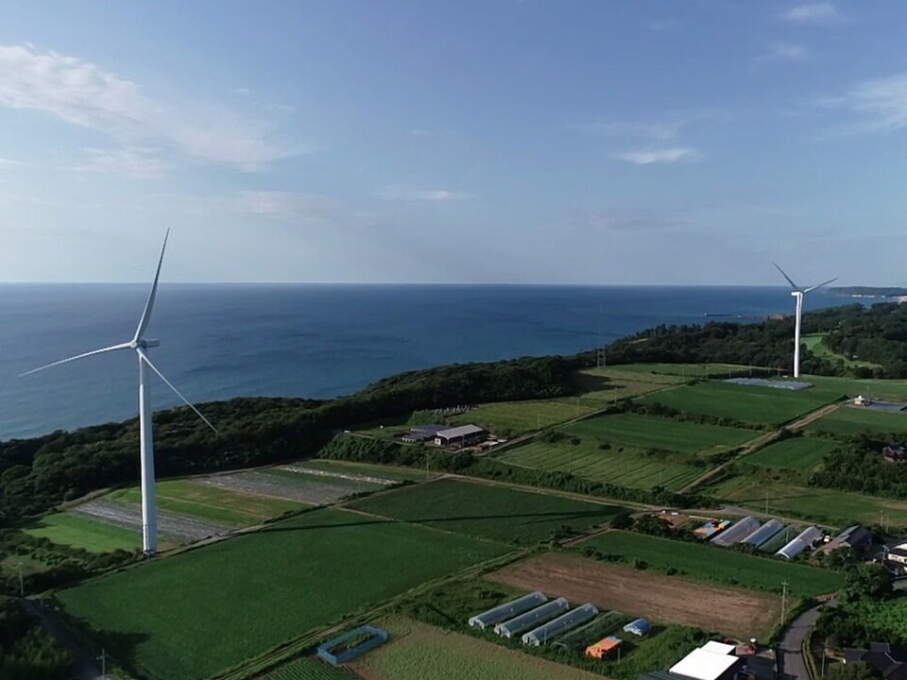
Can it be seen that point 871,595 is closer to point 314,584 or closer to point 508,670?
point 508,670

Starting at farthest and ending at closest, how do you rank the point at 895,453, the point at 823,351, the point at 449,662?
the point at 823,351 → the point at 895,453 → the point at 449,662

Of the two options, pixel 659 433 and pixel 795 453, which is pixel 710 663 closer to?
pixel 795 453

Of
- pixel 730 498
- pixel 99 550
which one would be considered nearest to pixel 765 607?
pixel 730 498

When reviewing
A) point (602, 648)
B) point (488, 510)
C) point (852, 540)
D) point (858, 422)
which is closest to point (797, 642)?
point (602, 648)

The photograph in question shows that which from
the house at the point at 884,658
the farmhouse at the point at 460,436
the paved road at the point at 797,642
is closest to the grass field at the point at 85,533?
the farmhouse at the point at 460,436

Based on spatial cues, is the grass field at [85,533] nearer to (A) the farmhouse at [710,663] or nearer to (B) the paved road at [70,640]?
(B) the paved road at [70,640]

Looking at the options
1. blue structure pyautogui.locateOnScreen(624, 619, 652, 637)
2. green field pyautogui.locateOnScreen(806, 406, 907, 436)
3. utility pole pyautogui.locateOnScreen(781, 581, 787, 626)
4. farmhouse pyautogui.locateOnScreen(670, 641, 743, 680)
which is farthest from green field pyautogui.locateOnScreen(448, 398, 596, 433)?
farmhouse pyautogui.locateOnScreen(670, 641, 743, 680)
